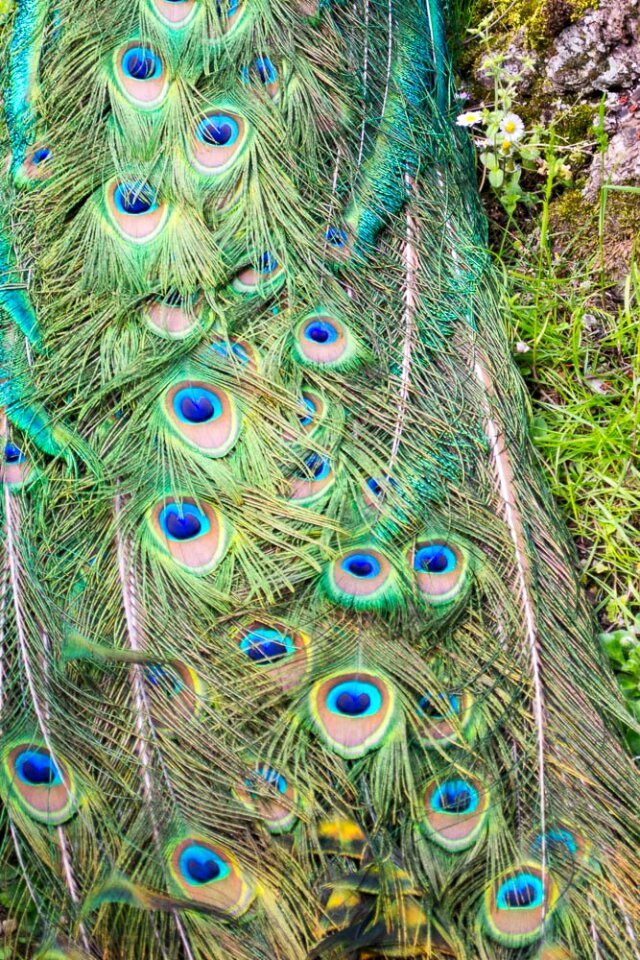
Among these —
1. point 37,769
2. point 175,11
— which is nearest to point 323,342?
point 175,11

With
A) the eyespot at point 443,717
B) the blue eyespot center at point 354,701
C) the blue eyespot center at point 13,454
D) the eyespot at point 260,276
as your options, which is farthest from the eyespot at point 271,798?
the eyespot at point 260,276

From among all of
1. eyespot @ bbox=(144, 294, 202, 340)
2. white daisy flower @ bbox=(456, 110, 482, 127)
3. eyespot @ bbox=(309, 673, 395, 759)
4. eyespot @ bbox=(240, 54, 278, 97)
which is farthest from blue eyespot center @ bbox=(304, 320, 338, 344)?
white daisy flower @ bbox=(456, 110, 482, 127)

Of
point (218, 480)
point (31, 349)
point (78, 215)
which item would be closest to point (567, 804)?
point (218, 480)

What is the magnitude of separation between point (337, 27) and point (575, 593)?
141 cm

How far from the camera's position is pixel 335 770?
1538 mm

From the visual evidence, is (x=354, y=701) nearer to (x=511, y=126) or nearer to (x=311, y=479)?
(x=311, y=479)

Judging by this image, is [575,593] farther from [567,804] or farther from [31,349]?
[31,349]

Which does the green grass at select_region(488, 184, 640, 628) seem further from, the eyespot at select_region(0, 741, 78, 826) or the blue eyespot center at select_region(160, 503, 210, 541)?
the eyespot at select_region(0, 741, 78, 826)

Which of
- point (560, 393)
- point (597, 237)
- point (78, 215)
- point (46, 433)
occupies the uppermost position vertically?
point (78, 215)

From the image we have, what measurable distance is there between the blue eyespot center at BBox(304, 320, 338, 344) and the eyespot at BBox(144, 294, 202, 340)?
23 cm

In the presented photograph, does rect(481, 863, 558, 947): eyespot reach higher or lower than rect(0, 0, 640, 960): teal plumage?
lower

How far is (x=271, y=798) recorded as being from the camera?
152 centimetres

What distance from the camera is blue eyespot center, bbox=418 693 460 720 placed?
5.23 ft

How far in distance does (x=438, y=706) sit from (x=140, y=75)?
4.92 feet
